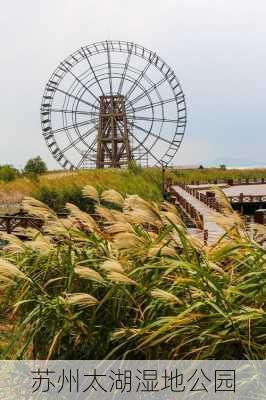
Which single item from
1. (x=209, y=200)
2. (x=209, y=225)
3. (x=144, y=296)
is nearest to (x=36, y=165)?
(x=209, y=200)

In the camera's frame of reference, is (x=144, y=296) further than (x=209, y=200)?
No

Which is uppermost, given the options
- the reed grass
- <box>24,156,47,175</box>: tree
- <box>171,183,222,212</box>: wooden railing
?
<box>24,156,47,175</box>: tree

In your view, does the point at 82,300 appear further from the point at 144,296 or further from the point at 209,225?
the point at 209,225

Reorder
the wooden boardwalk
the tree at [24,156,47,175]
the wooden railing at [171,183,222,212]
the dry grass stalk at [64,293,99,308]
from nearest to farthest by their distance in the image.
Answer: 1. the dry grass stalk at [64,293,99,308]
2. the wooden boardwalk
3. the wooden railing at [171,183,222,212]
4. the tree at [24,156,47,175]

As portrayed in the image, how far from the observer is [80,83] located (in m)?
48.3

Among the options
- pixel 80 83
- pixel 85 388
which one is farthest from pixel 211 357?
pixel 80 83

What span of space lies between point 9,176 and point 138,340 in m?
29.1

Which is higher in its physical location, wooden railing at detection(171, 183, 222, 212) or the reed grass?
the reed grass

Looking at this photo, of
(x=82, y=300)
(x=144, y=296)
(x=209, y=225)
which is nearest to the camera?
(x=82, y=300)

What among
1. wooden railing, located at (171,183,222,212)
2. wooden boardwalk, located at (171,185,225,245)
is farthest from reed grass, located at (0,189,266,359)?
Result: wooden railing, located at (171,183,222,212)

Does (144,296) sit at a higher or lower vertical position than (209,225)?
higher

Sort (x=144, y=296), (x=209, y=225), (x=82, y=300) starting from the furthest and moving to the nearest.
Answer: (x=209, y=225) → (x=144, y=296) → (x=82, y=300)

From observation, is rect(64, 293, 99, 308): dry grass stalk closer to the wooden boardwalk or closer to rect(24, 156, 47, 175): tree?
the wooden boardwalk

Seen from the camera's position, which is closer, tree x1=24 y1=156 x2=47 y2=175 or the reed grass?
the reed grass
